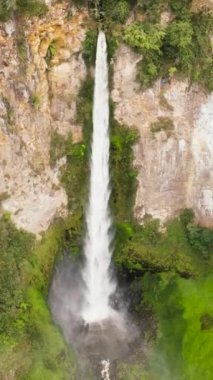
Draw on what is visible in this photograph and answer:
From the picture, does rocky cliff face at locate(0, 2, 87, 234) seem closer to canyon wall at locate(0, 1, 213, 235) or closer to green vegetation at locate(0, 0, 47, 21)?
canyon wall at locate(0, 1, 213, 235)

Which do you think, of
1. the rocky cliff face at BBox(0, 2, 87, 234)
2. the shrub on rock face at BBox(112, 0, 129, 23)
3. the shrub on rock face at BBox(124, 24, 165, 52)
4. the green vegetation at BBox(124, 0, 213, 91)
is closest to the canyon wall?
the rocky cliff face at BBox(0, 2, 87, 234)

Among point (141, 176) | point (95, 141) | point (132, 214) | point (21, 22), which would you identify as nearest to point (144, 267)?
point (132, 214)

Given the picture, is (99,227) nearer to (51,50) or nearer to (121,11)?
(51,50)

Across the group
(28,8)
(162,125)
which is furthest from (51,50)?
(162,125)

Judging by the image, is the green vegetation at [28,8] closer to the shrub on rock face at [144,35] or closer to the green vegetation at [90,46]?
the green vegetation at [90,46]

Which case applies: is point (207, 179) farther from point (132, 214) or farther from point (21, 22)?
point (21, 22)

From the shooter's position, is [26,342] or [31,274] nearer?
[26,342]
